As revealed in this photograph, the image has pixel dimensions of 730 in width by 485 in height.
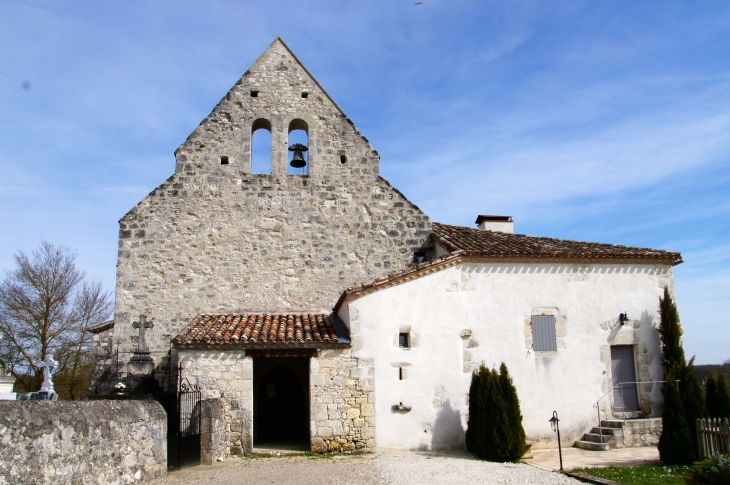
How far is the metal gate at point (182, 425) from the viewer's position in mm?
10797

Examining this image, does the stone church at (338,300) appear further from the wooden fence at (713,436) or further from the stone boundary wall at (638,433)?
the wooden fence at (713,436)

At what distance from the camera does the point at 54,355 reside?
2391 cm

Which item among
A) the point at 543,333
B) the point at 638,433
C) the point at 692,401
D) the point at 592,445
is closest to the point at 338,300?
the point at 543,333

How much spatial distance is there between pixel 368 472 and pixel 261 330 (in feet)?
14.7

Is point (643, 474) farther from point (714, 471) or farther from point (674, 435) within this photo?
point (714, 471)

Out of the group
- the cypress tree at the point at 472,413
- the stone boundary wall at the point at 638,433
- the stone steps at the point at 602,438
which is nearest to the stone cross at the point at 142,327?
the cypress tree at the point at 472,413

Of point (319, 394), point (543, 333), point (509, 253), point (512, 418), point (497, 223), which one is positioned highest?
point (497, 223)

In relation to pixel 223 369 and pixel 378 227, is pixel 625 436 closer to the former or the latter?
pixel 378 227

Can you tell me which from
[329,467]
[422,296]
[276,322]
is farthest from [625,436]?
[276,322]

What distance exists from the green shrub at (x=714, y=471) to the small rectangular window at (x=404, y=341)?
6.11 meters

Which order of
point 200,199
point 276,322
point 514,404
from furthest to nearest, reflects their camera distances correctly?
point 200,199 < point 276,322 < point 514,404

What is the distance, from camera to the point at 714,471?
27.0 feet

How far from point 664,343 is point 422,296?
20.1 ft

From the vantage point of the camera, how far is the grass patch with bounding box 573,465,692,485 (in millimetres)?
9383
